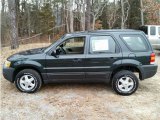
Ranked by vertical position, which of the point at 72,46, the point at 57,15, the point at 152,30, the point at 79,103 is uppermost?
the point at 57,15

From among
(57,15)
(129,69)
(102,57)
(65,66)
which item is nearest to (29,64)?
(65,66)

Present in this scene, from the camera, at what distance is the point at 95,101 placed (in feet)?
19.7

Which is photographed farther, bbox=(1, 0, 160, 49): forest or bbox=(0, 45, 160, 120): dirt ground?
bbox=(1, 0, 160, 49): forest

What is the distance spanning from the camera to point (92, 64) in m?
6.39

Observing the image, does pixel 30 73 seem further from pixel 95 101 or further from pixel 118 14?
pixel 118 14

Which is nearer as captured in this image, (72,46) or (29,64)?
(29,64)

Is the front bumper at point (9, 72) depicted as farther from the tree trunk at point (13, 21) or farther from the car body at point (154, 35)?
the car body at point (154, 35)

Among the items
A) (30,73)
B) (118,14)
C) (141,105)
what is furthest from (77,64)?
(118,14)

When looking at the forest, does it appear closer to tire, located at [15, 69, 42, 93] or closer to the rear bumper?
the rear bumper

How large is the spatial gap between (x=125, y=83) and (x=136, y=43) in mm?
1089

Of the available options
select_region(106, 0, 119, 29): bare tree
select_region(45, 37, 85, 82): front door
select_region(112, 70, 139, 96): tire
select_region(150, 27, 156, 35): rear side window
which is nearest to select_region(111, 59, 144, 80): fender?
select_region(112, 70, 139, 96): tire

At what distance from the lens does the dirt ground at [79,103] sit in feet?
17.2

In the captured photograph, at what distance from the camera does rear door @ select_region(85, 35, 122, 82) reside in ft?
20.9

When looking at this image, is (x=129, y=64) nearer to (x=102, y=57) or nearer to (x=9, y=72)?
(x=102, y=57)
